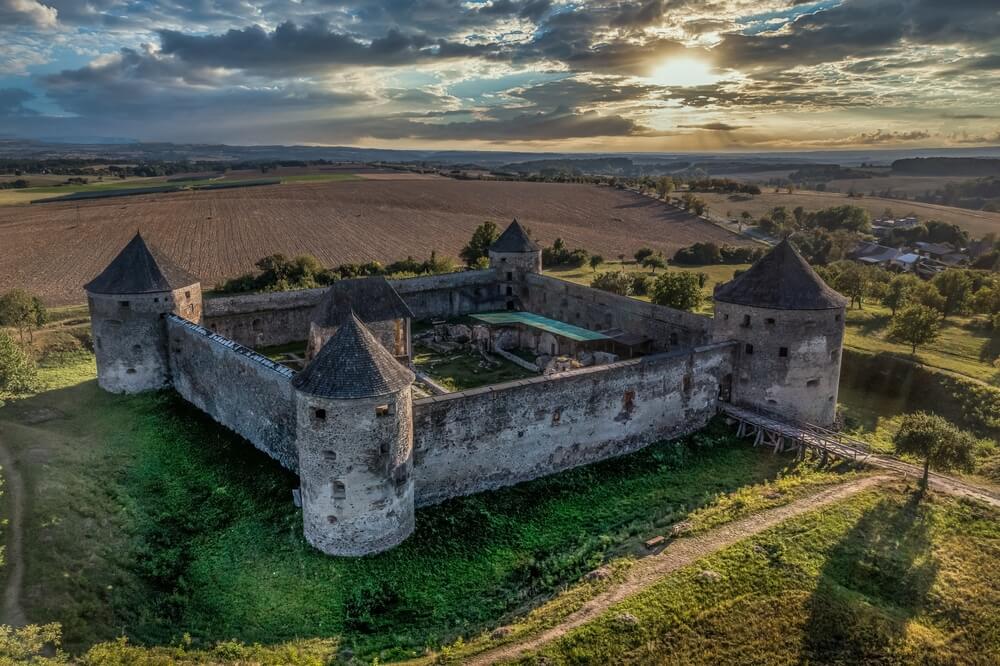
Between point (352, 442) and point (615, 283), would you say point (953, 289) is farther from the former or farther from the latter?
point (352, 442)

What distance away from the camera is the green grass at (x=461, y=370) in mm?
31516

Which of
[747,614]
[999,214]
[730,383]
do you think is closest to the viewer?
[747,614]

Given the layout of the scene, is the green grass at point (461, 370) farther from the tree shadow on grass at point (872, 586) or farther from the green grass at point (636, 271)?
the green grass at point (636, 271)

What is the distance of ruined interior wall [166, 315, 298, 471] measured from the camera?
22.5 m

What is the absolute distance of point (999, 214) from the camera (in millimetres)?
99438

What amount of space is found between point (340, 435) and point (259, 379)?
687 centimetres

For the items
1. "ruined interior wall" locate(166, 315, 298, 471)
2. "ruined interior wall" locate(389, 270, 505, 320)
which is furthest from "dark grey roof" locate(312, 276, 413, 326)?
"ruined interior wall" locate(389, 270, 505, 320)

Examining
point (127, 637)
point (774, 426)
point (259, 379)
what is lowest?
point (127, 637)

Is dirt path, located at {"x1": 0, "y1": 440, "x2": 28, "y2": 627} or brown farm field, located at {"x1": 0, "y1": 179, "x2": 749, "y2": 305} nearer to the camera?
dirt path, located at {"x1": 0, "y1": 440, "x2": 28, "y2": 627}

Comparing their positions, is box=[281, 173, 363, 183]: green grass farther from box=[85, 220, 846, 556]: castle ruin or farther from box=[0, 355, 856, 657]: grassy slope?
box=[0, 355, 856, 657]: grassy slope

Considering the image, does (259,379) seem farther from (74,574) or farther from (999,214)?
(999,214)

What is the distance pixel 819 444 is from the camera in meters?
24.5

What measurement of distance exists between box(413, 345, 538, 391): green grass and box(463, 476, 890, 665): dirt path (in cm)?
1385

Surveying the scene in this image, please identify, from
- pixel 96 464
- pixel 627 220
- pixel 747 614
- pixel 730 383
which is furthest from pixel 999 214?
pixel 96 464
